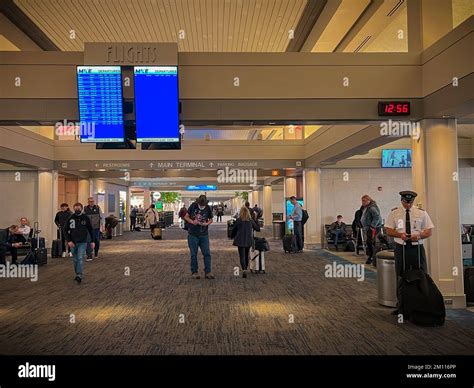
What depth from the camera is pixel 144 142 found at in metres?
6.49

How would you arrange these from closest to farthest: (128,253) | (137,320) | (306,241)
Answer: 1. (137,320)
2. (128,253)
3. (306,241)

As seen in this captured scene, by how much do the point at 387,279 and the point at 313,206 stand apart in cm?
927

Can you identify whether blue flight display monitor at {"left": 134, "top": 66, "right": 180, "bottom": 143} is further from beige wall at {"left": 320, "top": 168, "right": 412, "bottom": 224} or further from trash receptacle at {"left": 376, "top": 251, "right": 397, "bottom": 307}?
beige wall at {"left": 320, "top": 168, "right": 412, "bottom": 224}

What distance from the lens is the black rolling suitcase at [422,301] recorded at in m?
5.19

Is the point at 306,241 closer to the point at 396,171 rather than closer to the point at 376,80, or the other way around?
the point at 396,171

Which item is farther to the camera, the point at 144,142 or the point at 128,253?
the point at 128,253

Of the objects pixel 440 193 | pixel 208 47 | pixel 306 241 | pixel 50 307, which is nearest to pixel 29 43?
pixel 208 47

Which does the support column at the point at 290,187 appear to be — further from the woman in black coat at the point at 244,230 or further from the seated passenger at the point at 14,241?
the seated passenger at the point at 14,241

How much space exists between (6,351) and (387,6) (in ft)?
26.9

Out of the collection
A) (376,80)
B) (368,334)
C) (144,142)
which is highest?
(376,80)

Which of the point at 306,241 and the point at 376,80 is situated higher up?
the point at 376,80

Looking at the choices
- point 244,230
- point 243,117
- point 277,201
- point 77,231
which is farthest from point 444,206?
point 277,201

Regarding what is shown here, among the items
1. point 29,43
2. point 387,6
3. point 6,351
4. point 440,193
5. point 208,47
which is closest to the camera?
point 6,351

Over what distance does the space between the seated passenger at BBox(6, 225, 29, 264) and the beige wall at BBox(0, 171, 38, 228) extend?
3.08 meters
